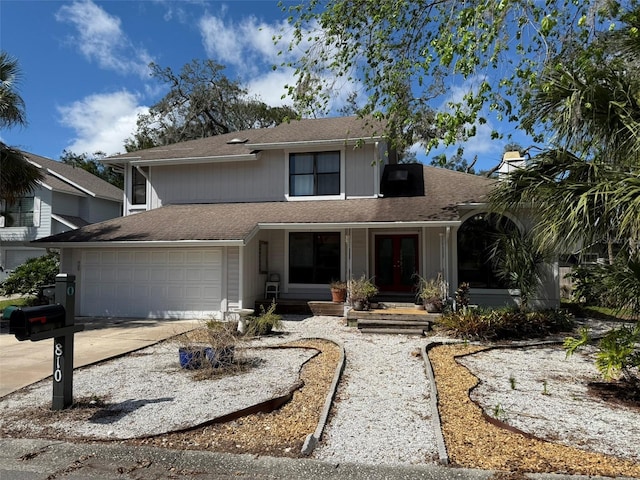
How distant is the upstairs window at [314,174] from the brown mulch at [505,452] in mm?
10235

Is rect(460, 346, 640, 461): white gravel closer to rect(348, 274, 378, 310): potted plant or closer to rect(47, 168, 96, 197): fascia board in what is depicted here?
rect(348, 274, 378, 310): potted plant

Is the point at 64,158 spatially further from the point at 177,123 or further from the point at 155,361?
the point at 155,361

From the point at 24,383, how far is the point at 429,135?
16.7 m

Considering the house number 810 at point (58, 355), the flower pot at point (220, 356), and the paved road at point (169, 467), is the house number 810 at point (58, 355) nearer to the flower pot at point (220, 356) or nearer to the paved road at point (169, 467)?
the paved road at point (169, 467)

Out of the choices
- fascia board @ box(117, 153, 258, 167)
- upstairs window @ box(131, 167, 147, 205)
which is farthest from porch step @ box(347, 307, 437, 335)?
upstairs window @ box(131, 167, 147, 205)

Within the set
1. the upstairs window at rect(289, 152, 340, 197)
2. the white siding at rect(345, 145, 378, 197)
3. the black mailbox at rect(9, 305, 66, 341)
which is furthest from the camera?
the upstairs window at rect(289, 152, 340, 197)

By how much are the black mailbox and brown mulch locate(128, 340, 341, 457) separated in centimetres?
160

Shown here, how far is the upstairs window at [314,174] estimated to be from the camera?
48.2 feet

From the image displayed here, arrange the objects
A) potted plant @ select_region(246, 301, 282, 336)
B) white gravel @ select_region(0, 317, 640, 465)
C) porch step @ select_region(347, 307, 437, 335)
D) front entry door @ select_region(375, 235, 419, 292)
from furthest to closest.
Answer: front entry door @ select_region(375, 235, 419, 292) < porch step @ select_region(347, 307, 437, 335) < potted plant @ select_region(246, 301, 282, 336) < white gravel @ select_region(0, 317, 640, 465)

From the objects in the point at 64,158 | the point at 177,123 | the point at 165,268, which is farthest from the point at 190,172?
the point at 64,158

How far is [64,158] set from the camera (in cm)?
3991

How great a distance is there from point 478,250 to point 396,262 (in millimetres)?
2588

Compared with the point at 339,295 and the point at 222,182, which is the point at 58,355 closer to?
the point at 339,295

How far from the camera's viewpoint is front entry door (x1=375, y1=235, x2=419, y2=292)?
45.8 ft
